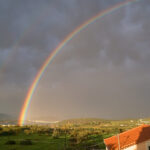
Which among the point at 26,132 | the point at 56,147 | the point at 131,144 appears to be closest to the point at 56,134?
the point at 26,132

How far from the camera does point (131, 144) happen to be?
26.7 metres

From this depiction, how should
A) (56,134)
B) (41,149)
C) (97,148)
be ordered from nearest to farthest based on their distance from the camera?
1. (41,149)
2. (97,148)
3. (56,134)

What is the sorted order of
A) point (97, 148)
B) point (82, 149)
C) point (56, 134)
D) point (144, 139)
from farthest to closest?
point (56, 134), point (97, 148), point (82, 149), point (144, 139)

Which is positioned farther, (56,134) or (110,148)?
(56,134)

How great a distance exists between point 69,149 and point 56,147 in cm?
241

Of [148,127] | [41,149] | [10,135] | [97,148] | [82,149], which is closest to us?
[148,127]

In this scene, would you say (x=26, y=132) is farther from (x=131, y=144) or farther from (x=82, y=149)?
(x=131, y=144)

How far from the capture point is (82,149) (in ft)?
120

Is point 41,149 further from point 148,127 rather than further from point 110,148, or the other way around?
point 148,127

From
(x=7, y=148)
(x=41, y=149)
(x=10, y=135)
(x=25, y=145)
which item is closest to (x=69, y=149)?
(x=41, y=149)

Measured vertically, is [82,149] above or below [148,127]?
below

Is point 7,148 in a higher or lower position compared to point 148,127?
lower

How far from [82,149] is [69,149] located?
2422mm

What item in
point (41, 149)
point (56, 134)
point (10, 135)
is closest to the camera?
point (41, 149)
